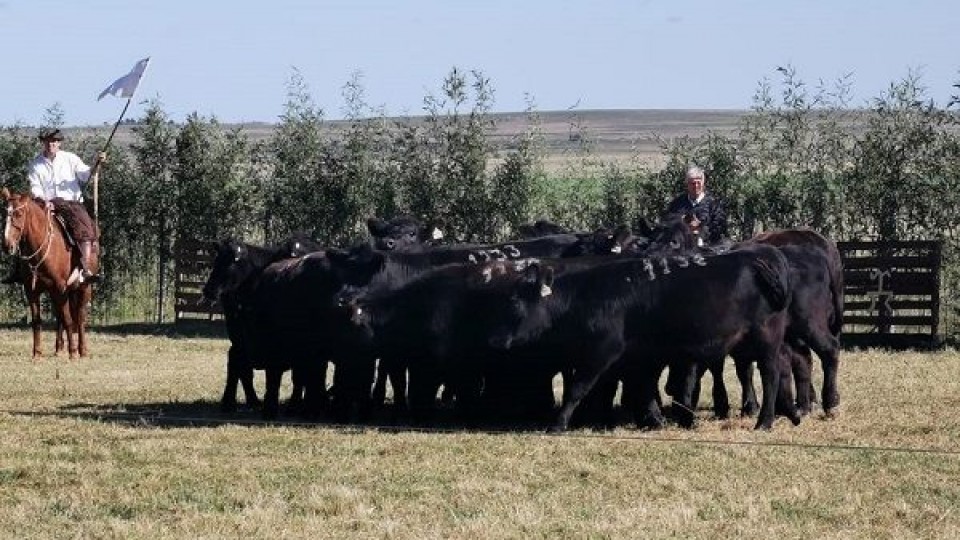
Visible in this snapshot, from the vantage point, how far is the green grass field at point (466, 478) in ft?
33.2

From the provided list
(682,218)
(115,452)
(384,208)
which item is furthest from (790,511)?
(384,208)

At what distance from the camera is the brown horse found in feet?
72.4

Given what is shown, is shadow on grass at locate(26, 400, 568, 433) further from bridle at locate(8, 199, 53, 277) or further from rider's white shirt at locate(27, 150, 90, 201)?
rider's white shirt at locate(27, 150, 90, 201)

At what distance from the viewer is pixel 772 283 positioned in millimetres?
14461

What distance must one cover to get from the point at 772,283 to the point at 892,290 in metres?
12.2

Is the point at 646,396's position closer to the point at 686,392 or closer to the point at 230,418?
the point at 686,392

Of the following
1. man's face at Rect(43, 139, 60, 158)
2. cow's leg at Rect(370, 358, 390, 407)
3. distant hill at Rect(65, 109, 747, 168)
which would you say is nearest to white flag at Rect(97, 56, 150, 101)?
man's face at Rect(43, 139, 60, 158)

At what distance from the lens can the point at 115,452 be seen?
13.0 metres

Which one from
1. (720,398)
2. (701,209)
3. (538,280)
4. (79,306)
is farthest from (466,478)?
(79,306)

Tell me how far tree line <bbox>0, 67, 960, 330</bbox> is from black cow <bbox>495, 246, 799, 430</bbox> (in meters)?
12.8

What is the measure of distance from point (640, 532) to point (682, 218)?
744 cm

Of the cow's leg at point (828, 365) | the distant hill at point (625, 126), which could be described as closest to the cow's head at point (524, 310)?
the cow's leg at point (828, 365)

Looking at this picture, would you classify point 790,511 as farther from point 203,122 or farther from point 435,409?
point 203,122

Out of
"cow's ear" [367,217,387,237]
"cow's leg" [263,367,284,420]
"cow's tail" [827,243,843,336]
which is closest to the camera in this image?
"cow's leg" [263,367,284,420]
